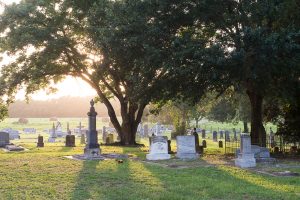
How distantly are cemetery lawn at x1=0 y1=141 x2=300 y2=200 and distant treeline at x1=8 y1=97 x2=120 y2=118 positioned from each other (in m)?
113

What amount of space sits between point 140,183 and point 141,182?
Result: 0.22m

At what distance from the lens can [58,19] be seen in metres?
31.0

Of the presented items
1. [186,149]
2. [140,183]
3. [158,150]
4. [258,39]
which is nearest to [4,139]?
[158,150]

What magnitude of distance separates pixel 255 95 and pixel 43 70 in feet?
49.2

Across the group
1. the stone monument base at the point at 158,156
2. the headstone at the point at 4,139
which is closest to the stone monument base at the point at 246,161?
the stone monument base at the point at 158,156

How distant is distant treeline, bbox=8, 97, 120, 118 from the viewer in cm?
12900

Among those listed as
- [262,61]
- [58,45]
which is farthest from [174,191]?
[58,45]

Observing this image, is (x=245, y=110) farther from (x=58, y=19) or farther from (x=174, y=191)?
(x=174, y=191)

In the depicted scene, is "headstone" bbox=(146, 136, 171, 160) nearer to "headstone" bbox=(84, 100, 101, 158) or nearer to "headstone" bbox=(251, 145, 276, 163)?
"headstone" bbox=(84, 100, 101, 158)

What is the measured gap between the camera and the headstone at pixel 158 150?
70.4 ft

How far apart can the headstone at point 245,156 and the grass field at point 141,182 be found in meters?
0.45

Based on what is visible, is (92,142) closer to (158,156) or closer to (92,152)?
(92,152)

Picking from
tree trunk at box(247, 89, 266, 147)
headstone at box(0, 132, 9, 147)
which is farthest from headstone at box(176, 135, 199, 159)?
headstone at box(0, 132, 9, 147)

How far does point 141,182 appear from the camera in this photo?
13.3 metres
